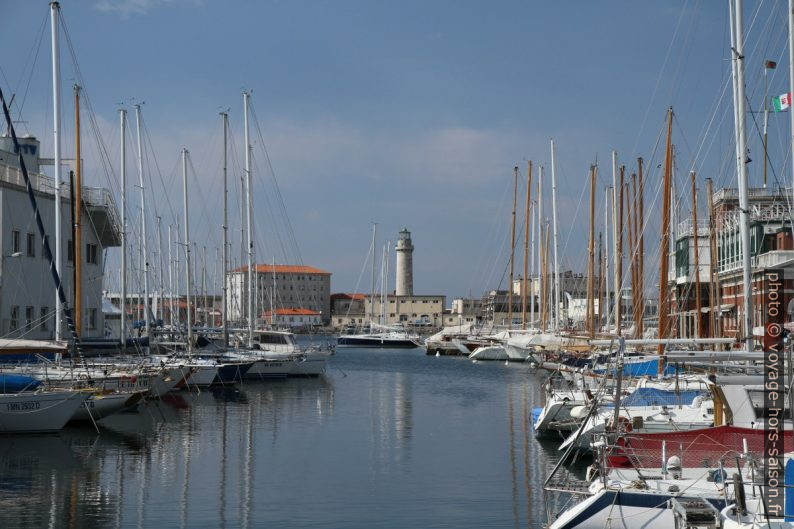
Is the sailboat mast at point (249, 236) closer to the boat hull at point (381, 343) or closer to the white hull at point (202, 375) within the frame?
the white hull at point (202, 375)

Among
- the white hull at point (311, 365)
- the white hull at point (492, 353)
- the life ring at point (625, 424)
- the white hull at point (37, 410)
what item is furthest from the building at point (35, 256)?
the white hull at point (492, 353)

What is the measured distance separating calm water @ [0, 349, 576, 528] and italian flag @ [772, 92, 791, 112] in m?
11.9

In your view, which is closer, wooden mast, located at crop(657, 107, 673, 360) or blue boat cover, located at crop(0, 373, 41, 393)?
blue boat cover, located at crop(0, 373, 41, 393)

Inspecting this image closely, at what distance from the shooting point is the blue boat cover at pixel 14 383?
96.1 ft

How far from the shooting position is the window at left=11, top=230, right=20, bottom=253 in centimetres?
4391

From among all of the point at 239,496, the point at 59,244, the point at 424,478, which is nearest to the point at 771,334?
the point at 424,478

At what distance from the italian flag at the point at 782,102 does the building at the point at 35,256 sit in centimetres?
2807

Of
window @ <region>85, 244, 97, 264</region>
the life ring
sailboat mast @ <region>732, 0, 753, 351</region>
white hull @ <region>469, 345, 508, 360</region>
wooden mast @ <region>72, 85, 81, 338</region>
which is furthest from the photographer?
white hull @ <region>469, 345, 508, 360</region>

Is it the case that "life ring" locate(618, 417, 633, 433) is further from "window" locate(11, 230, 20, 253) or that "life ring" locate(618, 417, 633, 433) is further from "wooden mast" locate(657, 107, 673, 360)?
"window" locate(11, 230, 20, 253)

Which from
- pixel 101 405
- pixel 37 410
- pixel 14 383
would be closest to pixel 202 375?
pixel 101 405

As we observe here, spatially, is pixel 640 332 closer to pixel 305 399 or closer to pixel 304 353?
pixel 305 399

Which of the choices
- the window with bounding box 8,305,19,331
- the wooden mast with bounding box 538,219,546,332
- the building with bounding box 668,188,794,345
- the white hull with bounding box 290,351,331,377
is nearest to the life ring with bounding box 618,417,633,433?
the building with bounding box 668,188,794,345

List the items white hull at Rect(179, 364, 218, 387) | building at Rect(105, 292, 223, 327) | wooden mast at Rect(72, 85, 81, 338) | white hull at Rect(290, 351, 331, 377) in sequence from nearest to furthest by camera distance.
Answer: wooden mast at Rect(72, 85, 81, 338) < white hull at Rect(179, 364, 218, 387) < white hull at Rect(290, 351, 331, 377) < building at Rect(105, 292, 223, 327)

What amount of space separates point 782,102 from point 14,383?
24298 mm
